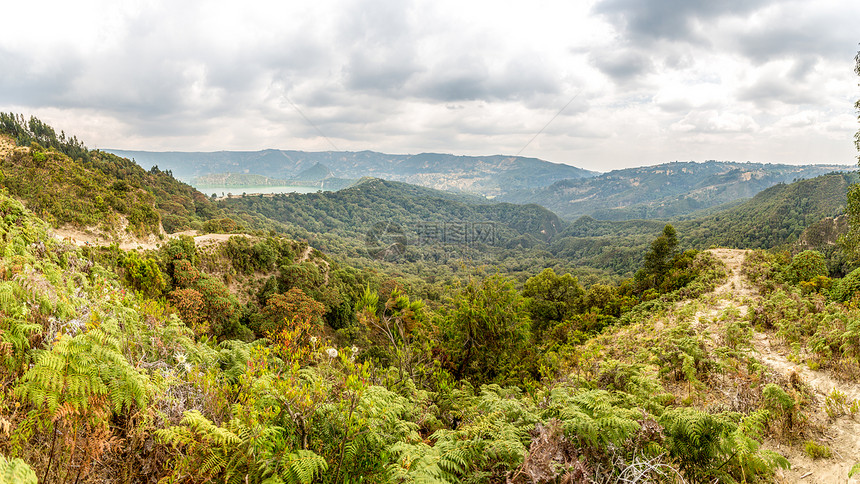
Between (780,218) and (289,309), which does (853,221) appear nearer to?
(289,309)

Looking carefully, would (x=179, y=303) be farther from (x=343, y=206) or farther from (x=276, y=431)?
(x=343, y=206)

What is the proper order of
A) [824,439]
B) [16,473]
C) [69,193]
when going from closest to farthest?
[16,473] → [824,439] → [69,193]

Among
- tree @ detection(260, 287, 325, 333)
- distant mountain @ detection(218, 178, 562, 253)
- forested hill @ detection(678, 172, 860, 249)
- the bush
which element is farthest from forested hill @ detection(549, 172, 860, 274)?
tree @ detection(260, 287, 325, 333)

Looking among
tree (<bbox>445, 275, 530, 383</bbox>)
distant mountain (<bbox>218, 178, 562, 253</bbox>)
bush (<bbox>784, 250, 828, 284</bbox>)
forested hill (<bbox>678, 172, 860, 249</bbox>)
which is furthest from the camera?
distant mountain (<bbox>218, 178, 562, 253</bbox>)

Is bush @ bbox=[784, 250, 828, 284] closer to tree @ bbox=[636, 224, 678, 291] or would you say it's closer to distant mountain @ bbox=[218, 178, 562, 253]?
tree @ bbox=[636, 224, 678, 291]

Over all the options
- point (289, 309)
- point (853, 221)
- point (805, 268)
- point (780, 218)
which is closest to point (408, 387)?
point (853, 221)

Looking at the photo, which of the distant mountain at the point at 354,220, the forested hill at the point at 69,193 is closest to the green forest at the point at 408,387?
the forested hill at the point at 69,193

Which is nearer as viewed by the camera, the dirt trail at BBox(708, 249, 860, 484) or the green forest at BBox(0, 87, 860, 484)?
the green forest at BBox(0, 87, 860, 484)

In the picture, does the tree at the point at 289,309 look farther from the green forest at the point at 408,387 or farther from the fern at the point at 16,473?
the fern at the point at 16,473

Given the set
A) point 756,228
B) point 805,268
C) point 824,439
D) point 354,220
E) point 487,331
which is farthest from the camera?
point 354,220

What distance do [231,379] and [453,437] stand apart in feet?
9.19

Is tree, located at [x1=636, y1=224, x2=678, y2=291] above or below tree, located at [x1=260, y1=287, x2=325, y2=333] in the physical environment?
above

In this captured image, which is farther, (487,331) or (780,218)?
(780,218)

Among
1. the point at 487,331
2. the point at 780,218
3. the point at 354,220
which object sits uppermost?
the point at 354,220
